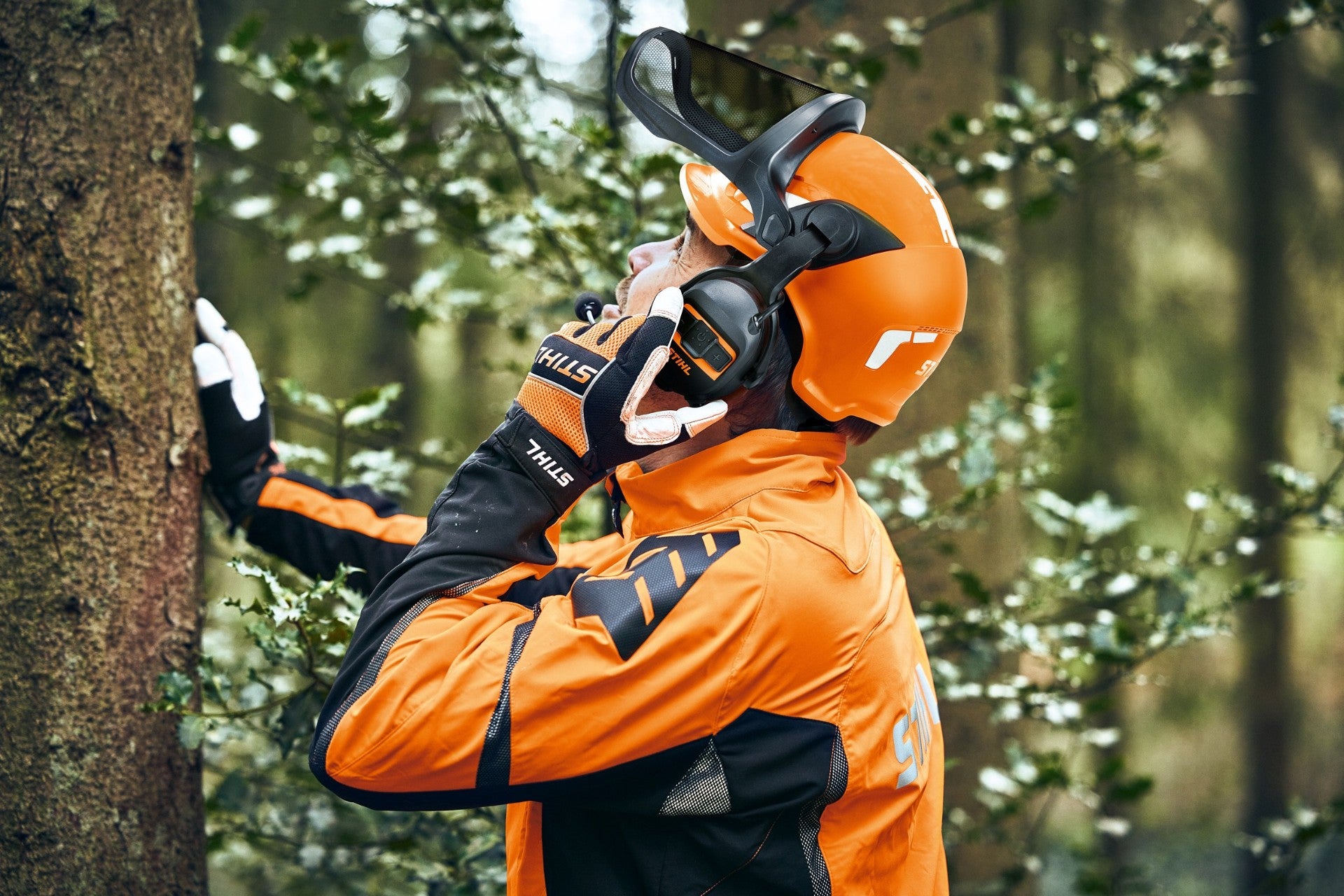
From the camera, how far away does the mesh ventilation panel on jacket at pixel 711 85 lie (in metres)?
1.79

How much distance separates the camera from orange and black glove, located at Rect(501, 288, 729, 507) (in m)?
1.50

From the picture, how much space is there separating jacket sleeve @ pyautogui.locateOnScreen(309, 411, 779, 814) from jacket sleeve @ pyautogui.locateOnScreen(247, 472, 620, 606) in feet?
1.85

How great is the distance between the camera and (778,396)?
1699 millimetres

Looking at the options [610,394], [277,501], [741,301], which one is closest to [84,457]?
[277,501]

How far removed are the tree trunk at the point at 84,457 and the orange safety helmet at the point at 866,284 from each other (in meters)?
1.02

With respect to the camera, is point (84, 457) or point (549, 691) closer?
point (549, 691)

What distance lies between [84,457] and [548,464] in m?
0.83

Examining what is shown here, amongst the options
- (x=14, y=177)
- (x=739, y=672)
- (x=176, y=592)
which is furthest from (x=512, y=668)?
(x=14, y=177)

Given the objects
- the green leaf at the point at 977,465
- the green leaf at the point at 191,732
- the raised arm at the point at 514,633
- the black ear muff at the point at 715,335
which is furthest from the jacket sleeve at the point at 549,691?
the green leaf at the point at 977,465

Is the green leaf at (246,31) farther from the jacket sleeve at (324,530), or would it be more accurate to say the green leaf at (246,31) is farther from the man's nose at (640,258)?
the man's nose at (640,258)

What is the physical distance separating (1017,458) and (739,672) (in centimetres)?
242

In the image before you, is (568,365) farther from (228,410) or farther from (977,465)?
(977,465)

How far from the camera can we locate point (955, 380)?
354 cm

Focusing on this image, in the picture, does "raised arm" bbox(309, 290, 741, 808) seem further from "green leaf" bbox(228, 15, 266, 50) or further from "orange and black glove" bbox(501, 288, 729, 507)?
"green leaf" bbox(228, 15, 266, 50)
